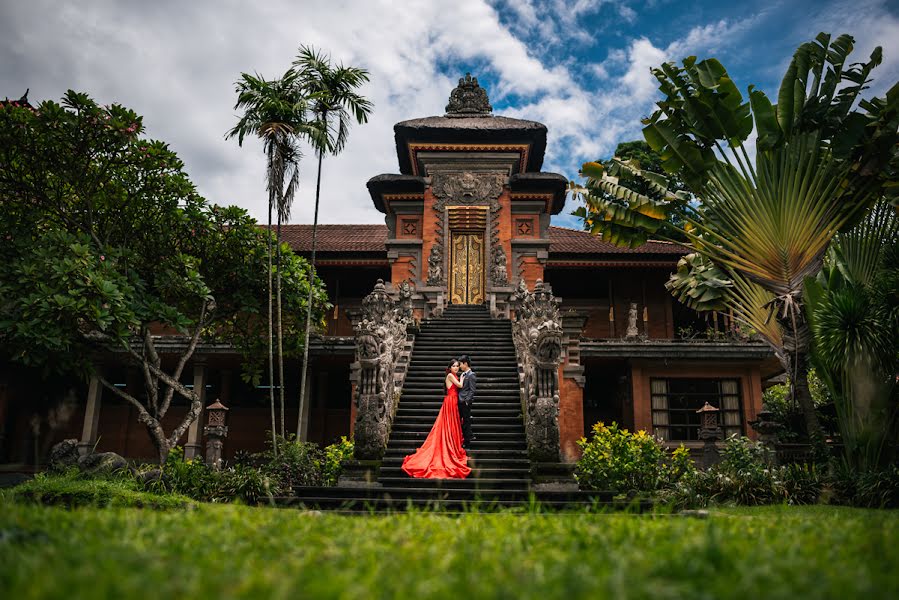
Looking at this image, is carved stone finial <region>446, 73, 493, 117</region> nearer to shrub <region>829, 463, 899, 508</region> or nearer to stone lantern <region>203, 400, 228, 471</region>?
stone lantern <region>203, 400, 228, 471</region>

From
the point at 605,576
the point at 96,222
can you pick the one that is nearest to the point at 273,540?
the point at 605,576

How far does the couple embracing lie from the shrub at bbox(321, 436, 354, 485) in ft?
6.53

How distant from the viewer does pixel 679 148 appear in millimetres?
12938

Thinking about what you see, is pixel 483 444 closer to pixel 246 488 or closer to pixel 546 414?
pixel 546 414

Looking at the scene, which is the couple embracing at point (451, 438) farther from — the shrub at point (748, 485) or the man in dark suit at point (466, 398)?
the shrub at point (748, 485)

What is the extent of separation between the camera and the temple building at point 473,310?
57.9 feet

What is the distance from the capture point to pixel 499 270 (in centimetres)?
1827

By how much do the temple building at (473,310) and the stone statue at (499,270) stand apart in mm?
44

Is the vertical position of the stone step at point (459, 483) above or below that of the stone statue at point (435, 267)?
below

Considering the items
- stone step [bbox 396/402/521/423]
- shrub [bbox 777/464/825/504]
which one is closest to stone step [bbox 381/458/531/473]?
stone step [bbox 396/402/521/423]

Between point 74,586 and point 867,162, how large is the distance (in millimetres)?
13642

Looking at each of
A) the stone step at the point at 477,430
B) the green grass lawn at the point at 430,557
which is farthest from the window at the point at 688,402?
the green grass lawn at the point at 430,557

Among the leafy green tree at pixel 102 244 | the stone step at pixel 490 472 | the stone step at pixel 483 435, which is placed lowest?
the stone step at pixel 490 472

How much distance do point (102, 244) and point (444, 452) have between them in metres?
7.50
